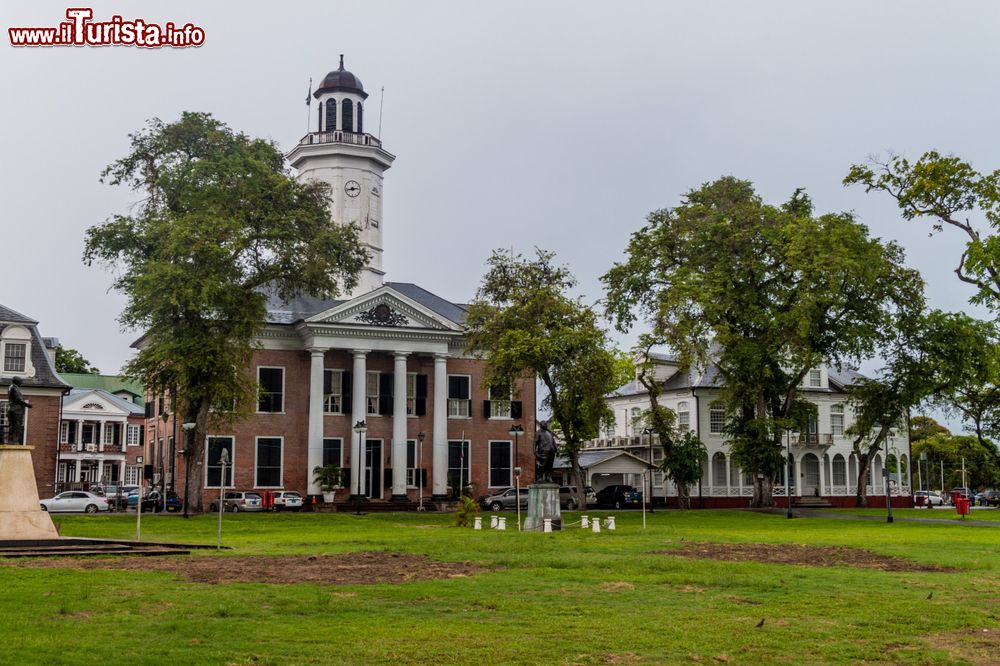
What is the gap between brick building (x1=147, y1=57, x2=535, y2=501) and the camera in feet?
188

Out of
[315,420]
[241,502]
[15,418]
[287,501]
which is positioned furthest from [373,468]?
[15,418]

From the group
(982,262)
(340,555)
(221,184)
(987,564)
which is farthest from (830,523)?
(221,184)

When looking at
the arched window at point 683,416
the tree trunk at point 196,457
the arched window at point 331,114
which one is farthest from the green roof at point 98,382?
the tree trunk at point 196,457

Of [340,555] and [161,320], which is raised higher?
[161,320]

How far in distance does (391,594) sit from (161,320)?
3291cm

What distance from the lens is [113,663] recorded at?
1027 cm

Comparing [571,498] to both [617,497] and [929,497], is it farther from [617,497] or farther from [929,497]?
[929,497]

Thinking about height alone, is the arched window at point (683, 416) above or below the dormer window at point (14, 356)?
below

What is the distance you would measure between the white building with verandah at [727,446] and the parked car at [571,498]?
132 inches

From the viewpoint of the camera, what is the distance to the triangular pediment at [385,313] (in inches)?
2277

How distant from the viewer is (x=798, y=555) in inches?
942

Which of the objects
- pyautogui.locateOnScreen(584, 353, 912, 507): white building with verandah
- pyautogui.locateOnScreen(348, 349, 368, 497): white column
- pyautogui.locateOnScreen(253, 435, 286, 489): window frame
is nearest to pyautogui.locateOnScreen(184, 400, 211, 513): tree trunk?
pyautogui.locateOnScreen(253, 435, 286, 489): window frame

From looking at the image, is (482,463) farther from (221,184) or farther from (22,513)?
(22,513)

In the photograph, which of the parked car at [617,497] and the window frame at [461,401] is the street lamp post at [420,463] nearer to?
the window frame at [461,401]
